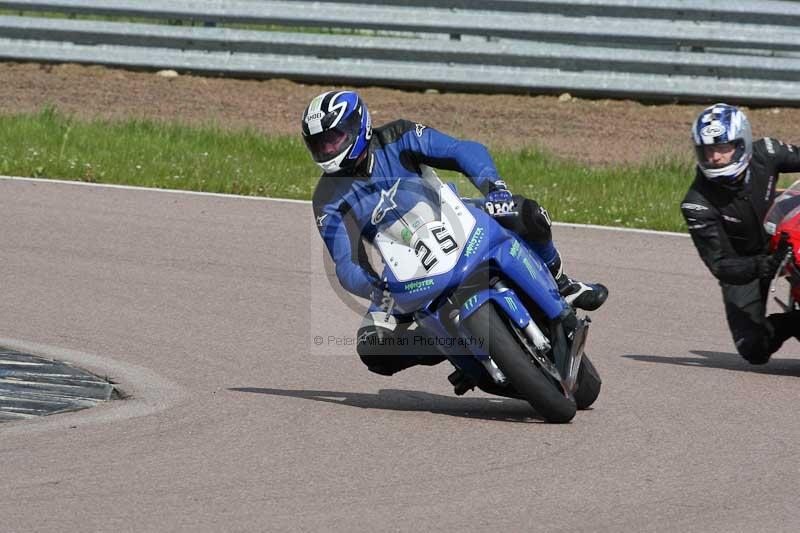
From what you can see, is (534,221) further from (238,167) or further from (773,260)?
(238,167)

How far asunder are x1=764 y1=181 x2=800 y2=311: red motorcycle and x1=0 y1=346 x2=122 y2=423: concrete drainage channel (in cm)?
349

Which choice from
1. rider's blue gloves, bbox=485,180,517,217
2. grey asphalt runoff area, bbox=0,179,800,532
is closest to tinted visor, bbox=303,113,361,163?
rider's blue gloves, bbox=485,180,517,217

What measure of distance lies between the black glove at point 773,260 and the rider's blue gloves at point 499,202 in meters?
1.79

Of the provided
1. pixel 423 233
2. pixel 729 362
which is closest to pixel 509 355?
pixel 423 233

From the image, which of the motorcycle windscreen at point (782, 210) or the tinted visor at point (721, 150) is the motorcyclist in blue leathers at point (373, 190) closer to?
the tinted visor at point (721, 150)

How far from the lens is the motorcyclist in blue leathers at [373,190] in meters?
6.93

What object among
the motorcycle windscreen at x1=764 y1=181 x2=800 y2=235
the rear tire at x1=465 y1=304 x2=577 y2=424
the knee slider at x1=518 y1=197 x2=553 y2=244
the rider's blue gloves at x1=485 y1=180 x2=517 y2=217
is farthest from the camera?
the motorcycle windscreen at x1=764 y1=181 x2=800 y2=235

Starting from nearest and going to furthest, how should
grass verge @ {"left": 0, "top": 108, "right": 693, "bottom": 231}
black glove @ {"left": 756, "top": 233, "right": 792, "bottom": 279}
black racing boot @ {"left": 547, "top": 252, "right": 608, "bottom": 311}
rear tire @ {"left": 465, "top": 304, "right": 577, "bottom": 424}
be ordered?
1. rear tire @ {"left": 465, "top": 304, "right": 577, "bottom": 424}
2. black racing boot @ {"left": 547, "top": 252, "right": 608, "bottom": 311}
3. black glove @ {"left": 756, "top": 233, "right": 792, "bottom": 279}
4. grass verge @ {"left": 0, "top": 108, "right": 693, "bottom": 231}

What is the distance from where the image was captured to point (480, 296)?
6656 mm

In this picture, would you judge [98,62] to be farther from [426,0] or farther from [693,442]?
[693,442]

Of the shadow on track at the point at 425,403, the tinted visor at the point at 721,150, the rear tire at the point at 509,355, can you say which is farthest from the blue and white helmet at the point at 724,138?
the rear tire at the point at 509,355

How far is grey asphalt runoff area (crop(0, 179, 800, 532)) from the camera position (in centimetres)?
546

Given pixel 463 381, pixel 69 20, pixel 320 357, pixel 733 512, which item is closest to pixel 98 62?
pixel 69 20

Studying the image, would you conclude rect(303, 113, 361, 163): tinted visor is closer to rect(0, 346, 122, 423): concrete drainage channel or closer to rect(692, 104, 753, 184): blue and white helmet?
rect(0, 346, 122, 423): concrete drainage channel
